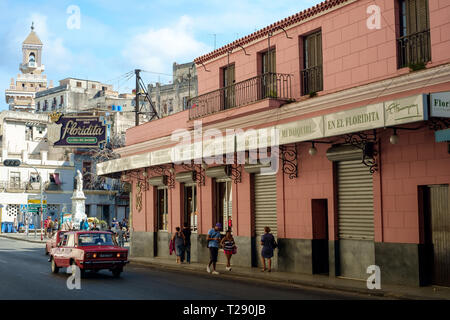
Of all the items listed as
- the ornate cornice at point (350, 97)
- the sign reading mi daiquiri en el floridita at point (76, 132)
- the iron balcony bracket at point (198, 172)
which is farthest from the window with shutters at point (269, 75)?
the sign reading mi daiquiri en el floridita at point (76, 132)

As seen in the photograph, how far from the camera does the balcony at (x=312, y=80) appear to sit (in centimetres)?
1986

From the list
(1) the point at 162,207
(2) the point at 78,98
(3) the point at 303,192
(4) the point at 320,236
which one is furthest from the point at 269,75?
(2) the point at 78,98

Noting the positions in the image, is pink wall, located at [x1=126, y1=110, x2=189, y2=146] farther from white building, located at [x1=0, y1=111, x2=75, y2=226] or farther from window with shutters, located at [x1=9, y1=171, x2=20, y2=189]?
window with shutters, located at [x1=9, y1=171, x2=20, y2=189]

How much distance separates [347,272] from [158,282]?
19.2ft

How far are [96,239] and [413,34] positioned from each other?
11752mm

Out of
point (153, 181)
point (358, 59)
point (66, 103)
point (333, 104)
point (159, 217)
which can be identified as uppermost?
point (66, 103)

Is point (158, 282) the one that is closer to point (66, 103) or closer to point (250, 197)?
point (250, 197)

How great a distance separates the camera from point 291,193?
2031 centimetres

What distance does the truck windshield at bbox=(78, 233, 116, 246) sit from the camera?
1869cm

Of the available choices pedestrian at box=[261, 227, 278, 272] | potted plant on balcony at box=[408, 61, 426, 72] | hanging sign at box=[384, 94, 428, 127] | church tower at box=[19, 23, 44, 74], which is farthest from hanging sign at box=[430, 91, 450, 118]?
church tower at box=[19, 23, 44, 74]

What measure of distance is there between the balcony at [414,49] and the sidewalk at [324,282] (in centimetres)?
610

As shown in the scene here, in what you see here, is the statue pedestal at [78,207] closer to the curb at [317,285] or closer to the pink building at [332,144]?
the pink building at [332,144]

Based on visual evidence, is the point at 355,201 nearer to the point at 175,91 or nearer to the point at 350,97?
the point at 350,97
